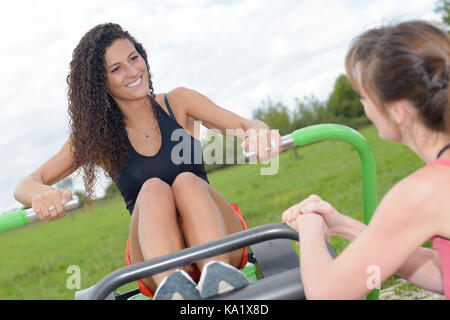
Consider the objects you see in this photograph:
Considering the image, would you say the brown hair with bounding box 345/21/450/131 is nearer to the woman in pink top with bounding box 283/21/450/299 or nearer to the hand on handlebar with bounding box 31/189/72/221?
the woman in pink top with bounding box 283/21/450/299

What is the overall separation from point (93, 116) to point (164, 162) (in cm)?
40

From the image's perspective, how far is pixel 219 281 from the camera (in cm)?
120

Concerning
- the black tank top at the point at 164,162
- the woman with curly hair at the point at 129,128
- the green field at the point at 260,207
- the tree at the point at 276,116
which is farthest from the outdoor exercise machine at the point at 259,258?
the tree at the point at 276,116

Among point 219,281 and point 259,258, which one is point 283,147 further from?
point 219,281

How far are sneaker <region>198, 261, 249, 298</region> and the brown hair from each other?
1.80ft

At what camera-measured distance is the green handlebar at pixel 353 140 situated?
1703mm

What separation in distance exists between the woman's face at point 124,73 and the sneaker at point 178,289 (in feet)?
3.72

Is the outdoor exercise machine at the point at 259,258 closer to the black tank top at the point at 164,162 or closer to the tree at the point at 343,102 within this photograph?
the black tank top at the point at 164,162

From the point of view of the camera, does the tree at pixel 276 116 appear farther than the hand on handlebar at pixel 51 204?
Yes

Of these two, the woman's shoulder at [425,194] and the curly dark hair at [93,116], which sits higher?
the curly dark hair at [93,116]

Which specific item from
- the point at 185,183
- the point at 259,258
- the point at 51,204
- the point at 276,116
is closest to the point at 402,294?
the point at 259,258

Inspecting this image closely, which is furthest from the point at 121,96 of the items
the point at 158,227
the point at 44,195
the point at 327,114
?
the point at 327,114

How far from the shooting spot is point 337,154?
53.6ft
